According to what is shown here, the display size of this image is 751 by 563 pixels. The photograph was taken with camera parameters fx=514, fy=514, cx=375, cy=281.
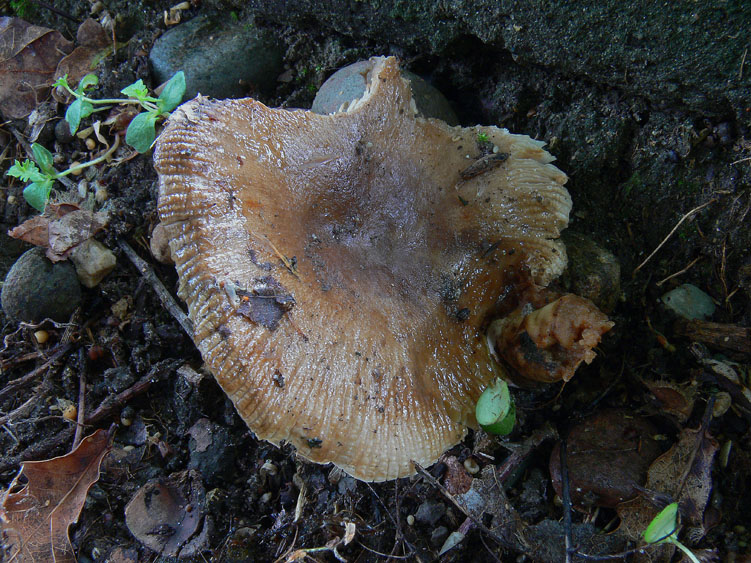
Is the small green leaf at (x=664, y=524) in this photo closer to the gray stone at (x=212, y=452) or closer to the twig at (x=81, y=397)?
the gray stone at (x=212, y=452)

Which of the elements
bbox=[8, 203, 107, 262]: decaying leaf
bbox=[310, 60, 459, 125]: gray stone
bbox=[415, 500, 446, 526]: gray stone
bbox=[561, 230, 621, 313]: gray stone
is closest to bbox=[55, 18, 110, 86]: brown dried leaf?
bbox=[8, 203, 107, 262]: decaying leaf

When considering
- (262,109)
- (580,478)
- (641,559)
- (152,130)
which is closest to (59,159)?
(152,130)

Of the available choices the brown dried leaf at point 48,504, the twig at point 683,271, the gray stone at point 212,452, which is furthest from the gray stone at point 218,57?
the twig at point 683,271

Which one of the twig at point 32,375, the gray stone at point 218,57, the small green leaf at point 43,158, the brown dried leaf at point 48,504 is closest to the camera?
the brown dried leaf at point 48,504

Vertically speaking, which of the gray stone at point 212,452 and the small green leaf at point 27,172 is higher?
the small green leaf at point 27,172

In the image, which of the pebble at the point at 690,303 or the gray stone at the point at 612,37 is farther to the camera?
the pebble at the point at 690,303

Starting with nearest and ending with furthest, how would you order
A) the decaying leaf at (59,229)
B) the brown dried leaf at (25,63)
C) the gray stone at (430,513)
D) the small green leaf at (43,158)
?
the gray stone at (430,513), the decaying leaf at (59,229), the small green leaf at (43,158), the brown dried leaf at (25,63)

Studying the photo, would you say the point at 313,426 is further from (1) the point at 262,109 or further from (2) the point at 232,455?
(1) the point at 262,109

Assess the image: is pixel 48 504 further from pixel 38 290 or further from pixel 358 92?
pixel 358 92
